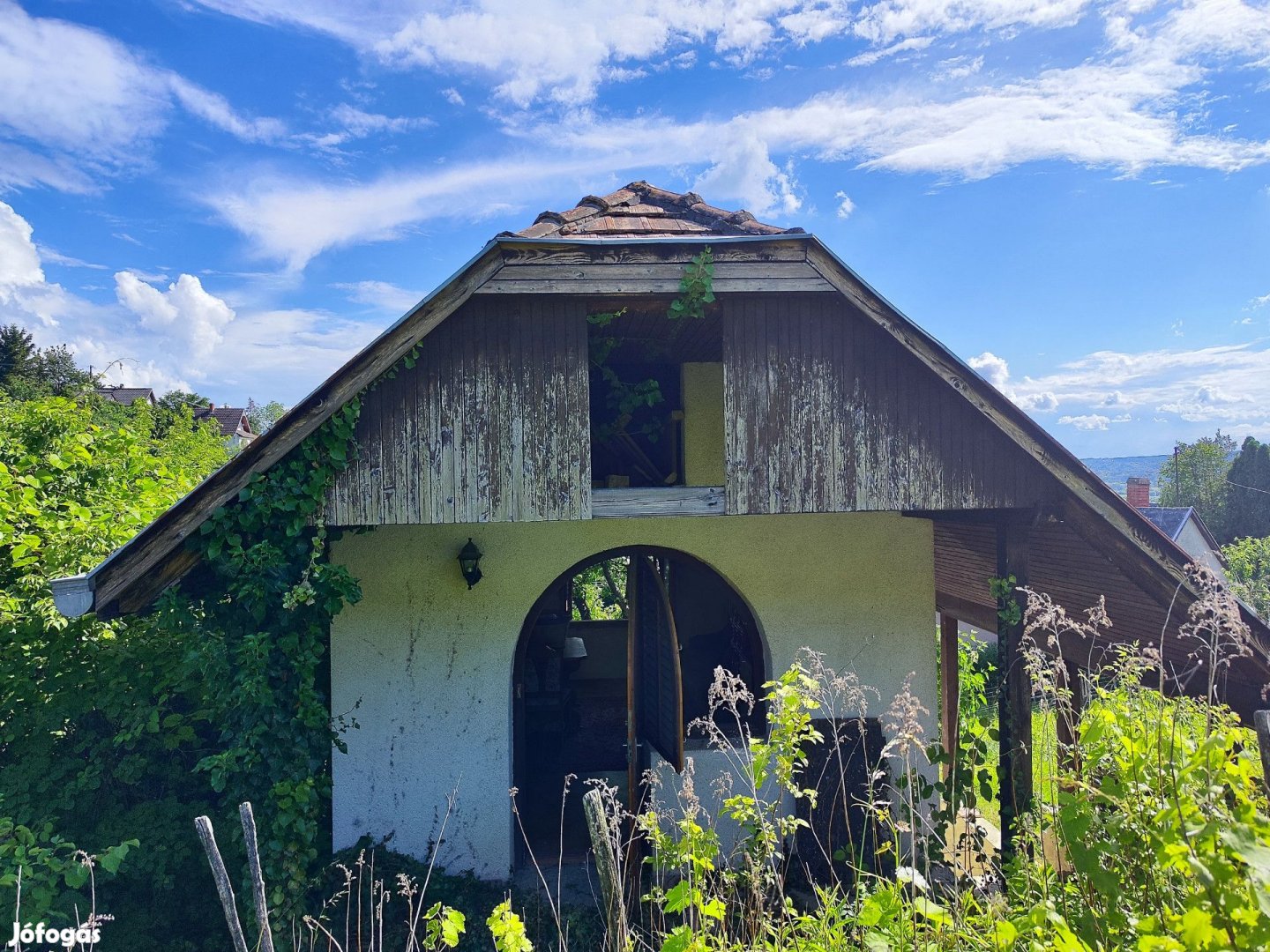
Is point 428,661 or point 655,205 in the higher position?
point 655,205

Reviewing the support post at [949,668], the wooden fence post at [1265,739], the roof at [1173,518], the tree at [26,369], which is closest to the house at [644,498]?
the wooden fence post at [1265,739]

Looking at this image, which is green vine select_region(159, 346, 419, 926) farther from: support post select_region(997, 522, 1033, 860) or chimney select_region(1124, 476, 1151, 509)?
chimney select_region(1124, 476, 1151, 509)

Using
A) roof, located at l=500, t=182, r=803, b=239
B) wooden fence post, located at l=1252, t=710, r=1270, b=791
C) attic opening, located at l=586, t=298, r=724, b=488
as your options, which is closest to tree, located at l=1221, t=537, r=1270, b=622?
attic opening, located at l=586, t=298, r=724, b=488

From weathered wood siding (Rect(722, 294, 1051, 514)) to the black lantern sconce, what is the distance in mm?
2269

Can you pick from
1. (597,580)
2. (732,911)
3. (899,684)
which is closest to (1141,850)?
(732,911)

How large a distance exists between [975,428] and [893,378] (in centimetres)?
70

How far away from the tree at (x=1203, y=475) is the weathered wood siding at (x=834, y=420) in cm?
5069

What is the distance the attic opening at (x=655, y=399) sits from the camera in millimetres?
5840

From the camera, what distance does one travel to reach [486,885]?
5.57 metres

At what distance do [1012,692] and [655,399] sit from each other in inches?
142

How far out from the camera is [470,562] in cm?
579

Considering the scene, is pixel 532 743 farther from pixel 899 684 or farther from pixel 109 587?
pixel 109 587

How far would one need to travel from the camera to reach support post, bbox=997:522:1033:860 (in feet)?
16.6

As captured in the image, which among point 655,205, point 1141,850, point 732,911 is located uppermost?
point 655,205
